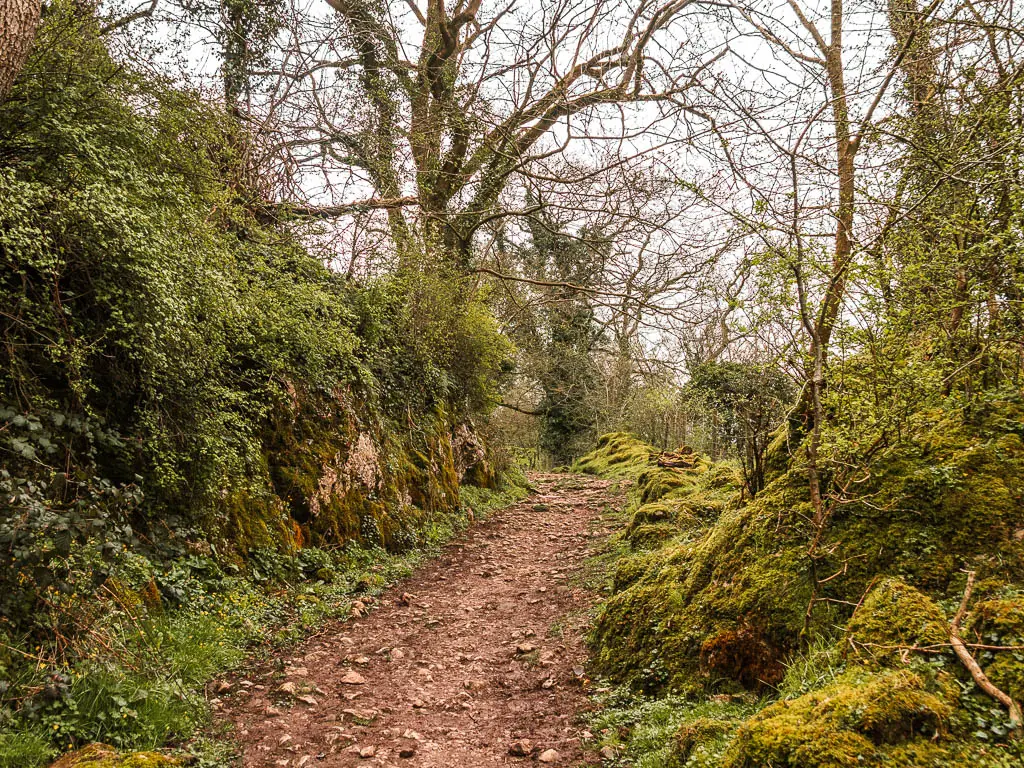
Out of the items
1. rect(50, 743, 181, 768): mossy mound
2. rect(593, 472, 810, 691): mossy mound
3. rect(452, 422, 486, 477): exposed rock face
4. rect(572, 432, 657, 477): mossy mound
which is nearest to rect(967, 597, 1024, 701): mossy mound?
rect(593, 472, 810, 691): mossy mound

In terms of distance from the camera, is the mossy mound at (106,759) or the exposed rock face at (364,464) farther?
the exposed rock face at (364,464)

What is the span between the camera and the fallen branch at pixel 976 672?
6.50 feet

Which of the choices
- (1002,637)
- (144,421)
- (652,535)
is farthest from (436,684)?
(1002,637)

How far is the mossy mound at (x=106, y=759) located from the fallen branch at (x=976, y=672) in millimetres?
3839

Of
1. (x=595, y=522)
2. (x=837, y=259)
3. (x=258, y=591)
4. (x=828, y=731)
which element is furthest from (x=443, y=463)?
(x=828, y=731)

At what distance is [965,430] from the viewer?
144 inches

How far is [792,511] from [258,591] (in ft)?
16.9

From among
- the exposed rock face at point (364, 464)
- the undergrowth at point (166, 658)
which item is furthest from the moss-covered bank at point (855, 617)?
the exposed rock face at point (364, 464)

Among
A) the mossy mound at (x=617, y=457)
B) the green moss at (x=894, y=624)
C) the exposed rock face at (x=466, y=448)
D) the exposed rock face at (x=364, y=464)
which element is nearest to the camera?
the green moss at (x=894, y=624)

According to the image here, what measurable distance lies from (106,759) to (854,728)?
11.5 ft

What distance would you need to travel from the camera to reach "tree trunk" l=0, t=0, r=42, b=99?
12.3 ft

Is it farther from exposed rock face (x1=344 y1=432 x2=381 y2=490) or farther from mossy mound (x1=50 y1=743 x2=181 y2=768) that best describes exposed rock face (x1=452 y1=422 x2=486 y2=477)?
mossy mound (x1=50 y1=743 x2=181 y2=768)

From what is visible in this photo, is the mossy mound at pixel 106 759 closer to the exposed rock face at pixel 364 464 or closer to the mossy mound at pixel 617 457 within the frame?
the exposed rock face at pixel 364 464

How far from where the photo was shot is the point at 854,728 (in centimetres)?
212
